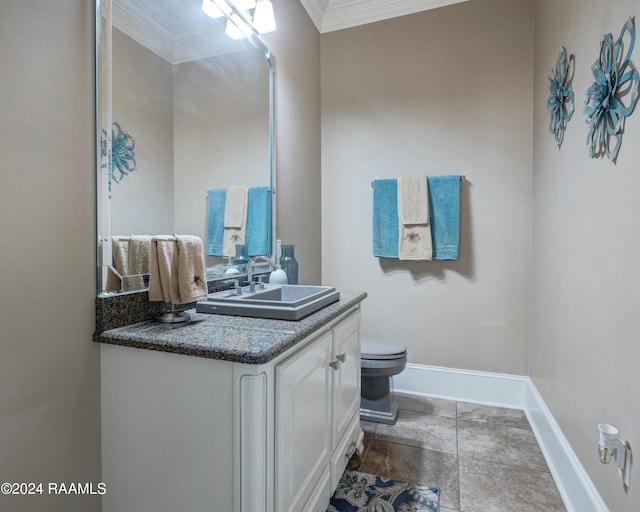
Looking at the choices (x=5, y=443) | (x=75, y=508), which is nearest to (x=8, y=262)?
(x=5, y=443)

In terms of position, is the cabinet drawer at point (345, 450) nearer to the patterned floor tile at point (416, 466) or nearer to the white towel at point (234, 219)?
the patterned floor tile at point (416, 466)

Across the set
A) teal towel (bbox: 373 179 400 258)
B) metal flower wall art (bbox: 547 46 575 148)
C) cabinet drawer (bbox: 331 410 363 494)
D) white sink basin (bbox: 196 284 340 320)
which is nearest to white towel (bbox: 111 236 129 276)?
white sink basin (bbox: 196 284 340 320)

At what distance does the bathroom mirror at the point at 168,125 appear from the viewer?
3.64 ft

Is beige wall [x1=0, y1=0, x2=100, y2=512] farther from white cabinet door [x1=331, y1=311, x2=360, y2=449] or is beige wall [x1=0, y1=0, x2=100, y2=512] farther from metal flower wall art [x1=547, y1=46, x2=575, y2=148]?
metal flower wall art [x1=547, y1=46, x2=575, y2=148]

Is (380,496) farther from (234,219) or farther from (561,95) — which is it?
(561,95)

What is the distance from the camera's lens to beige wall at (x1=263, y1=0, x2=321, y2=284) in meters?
2.23

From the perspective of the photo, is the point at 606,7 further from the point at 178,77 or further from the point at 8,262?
the point at 8,262

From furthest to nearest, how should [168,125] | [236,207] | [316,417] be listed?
[236,207] < [168,125] < [316,417]

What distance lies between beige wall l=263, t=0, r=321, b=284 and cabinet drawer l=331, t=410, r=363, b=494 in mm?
1052

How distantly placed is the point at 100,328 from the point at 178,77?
3.30 ft

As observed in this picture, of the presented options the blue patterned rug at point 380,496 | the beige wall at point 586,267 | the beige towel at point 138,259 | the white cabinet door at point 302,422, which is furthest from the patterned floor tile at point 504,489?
the beige towel at point 138,259

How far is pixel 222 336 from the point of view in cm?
103

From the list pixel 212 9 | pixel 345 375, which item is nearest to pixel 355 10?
pixel 212 9

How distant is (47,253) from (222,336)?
50cm
